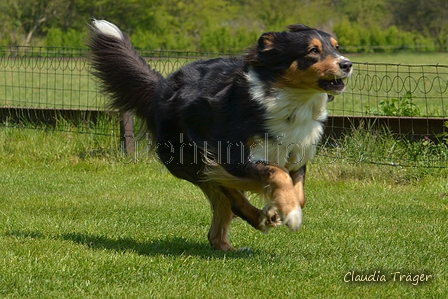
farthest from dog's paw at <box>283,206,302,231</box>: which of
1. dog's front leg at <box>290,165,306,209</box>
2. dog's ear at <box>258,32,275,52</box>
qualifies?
dog's ear at <box>258,32,275,52</box>

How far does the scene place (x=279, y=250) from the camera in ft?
18.3

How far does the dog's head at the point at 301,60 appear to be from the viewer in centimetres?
486

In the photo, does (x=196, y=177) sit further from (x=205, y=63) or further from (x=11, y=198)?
(x=11, y=198)

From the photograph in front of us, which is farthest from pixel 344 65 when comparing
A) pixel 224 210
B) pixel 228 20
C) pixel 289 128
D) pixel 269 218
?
pixel 228 20

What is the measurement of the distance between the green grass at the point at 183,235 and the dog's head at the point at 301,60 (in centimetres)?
132

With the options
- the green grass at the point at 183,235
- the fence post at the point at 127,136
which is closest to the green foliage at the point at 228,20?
the fence post at the point at 127,136

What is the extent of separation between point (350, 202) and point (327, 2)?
61.6 meters

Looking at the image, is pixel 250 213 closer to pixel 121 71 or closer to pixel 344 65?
pixel 344 65

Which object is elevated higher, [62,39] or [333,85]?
[333,85]

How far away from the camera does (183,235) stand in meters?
6.20

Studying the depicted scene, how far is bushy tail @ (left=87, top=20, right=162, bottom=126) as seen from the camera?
6.18 m

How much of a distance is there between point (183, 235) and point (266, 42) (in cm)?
199

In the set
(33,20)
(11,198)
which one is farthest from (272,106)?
(33,20)

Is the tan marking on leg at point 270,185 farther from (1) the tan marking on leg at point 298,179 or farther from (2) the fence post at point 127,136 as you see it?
(2) the fence post at point 127,136
